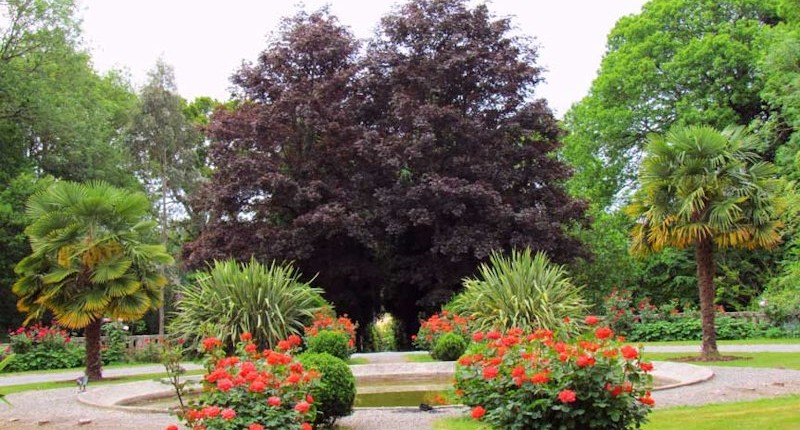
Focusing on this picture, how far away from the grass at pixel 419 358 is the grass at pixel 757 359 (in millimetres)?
4621

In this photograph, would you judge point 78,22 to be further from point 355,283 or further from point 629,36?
point 629,36

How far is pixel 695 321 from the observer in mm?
21484

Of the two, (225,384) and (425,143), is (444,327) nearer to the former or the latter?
(425,143)

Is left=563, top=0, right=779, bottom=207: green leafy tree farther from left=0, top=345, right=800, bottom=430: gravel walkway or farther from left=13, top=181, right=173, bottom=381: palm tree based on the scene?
left=13, top=181, right=173, bottom=381: palm tree

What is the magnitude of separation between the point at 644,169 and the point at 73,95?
2486 cm

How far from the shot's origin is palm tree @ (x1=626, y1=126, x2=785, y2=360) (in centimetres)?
1464

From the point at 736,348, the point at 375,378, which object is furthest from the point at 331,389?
the point at 736,348

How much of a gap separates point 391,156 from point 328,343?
9896mm

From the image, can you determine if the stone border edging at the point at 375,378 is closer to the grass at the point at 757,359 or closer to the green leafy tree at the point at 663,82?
the grass at the point at 757,359

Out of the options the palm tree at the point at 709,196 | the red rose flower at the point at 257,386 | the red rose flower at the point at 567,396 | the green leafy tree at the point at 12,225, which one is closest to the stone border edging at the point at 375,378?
the palm tree at the point at 709,196

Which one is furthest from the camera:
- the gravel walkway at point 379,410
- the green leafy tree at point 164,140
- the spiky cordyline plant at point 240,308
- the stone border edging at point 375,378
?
the green leafy tree at point 164,140

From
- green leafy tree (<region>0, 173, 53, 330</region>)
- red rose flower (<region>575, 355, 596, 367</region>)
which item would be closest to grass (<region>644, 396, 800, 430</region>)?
red rose flower (<region>575, 355, 596, 367</region>)

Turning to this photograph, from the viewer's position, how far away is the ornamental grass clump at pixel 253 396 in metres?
5.91

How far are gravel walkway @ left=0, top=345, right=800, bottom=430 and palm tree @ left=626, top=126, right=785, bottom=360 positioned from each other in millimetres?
3237
